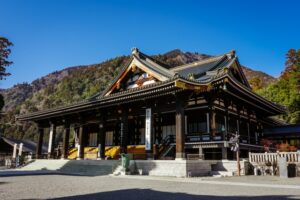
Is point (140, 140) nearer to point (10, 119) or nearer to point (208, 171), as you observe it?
point (208, 171)

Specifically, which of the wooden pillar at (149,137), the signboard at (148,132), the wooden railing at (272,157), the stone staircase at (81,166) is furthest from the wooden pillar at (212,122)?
the stone staircase at (81,166)

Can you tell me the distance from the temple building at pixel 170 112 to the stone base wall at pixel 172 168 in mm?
607

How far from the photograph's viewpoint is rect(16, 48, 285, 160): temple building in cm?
1614

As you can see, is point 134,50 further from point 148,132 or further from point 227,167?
point 227,167

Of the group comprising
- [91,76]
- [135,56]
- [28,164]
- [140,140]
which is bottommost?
[28,164]

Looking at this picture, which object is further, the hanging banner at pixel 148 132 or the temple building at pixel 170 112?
the hanging banner at pixel 148 132

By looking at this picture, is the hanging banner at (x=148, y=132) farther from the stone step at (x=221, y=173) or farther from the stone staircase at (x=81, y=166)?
the stone step at (x=221, y=173)

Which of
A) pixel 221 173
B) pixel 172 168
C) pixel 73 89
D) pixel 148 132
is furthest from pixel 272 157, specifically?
pixel 73 89

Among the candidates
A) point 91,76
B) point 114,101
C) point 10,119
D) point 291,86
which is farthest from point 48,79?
point 114,101

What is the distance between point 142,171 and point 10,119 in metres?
95.0

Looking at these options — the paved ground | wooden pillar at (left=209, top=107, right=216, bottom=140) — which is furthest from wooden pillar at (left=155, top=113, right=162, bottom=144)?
the paved ground

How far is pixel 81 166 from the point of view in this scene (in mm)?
19359

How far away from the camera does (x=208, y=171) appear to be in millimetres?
15906

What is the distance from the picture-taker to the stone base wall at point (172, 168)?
46.5 ft
